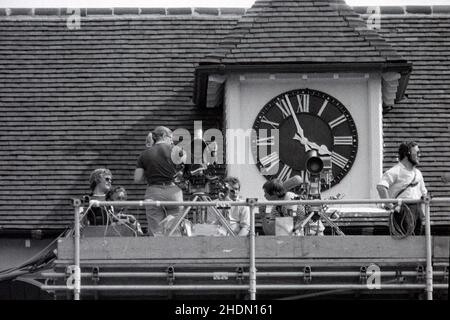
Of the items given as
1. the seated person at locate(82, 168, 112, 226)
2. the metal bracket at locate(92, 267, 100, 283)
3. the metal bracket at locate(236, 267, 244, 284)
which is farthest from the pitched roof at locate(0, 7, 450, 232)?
the metal bracket at locate(236, 267, 244, 284)

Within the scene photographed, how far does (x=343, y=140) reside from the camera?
102ft

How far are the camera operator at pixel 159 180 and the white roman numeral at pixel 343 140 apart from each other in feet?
19.0

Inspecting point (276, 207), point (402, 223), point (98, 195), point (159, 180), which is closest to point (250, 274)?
point (276, 207)

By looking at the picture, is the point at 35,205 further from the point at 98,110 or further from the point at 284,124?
the point at 284,124

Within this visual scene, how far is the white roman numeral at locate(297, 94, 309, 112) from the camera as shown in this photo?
31.1 meters

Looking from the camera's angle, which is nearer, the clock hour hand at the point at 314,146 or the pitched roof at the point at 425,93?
the clock hour hand at the point at 314,146

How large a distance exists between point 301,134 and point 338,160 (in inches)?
26.3

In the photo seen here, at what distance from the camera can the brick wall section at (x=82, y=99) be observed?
32.6m

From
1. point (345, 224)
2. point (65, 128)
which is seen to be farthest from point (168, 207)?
point (65, 128)

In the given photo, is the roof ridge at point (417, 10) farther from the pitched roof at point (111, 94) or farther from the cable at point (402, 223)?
the cable at point (402, 223)

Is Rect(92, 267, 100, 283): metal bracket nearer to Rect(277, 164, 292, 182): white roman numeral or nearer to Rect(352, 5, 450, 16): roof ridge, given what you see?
Rect(277, 164, 292, 182): white roman numeral

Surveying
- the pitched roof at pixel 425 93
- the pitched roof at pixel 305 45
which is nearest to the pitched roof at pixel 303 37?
the pitched roof at pixel 305 45

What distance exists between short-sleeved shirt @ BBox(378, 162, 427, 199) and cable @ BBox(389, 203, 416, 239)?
2.43 feet

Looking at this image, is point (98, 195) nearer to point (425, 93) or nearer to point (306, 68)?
point (306, 68)
